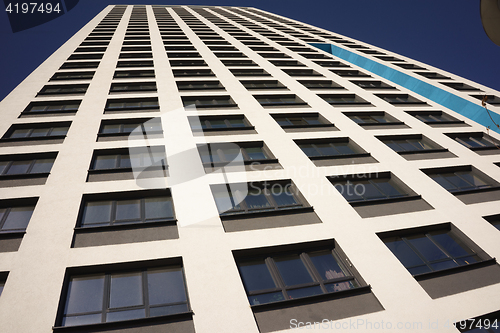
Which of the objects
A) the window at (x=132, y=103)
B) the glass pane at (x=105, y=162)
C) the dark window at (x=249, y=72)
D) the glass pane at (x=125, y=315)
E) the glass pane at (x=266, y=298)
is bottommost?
the glass pane at (x=266, y=298)

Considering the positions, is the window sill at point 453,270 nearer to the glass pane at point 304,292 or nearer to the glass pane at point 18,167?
the glass pane at point 304,292

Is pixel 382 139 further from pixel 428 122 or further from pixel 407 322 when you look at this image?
pixel 407 322

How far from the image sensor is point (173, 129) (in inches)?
607

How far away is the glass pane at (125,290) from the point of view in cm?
859

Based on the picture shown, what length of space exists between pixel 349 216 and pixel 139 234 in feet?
24.3

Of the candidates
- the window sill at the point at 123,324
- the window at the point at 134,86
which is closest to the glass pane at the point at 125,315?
the window sill at the point at 123,324

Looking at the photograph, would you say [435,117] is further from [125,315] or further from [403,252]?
[125,315]

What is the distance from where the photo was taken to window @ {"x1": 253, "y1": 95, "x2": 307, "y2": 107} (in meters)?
19.8

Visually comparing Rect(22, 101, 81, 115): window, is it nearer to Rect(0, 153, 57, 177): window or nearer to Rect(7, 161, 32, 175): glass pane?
Rect(0, 153, 57, 177): window

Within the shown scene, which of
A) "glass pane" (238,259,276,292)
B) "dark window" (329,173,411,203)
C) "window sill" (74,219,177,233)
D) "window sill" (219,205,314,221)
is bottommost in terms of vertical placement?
"glass pane" (238,259,276,292)

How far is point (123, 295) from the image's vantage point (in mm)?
8750

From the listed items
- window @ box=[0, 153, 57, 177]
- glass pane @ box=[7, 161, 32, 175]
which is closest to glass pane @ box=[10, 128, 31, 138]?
window @ box=[0, 153, 57, 177]

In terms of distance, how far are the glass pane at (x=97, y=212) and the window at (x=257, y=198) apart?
392cm

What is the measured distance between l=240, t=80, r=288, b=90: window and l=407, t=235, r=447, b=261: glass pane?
1368cm
